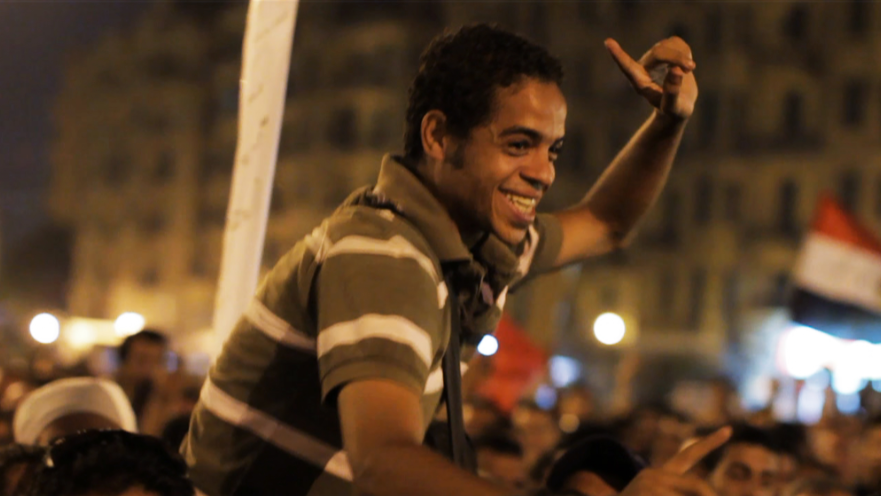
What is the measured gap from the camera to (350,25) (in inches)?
2312

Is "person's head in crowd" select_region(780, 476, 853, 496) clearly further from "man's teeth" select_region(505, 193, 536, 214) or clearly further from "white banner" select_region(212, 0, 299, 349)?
"man's teeth" select_region(505, 193, 536, 214)

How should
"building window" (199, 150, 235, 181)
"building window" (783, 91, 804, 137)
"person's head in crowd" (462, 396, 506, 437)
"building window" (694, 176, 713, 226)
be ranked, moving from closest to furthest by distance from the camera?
"person's head in crowd" (462, 396, 506, 437)
"building window" (783, 91, 804, 137)
"building window" (694, 176, 713, 226)
"building window" (199, 150, 235, 181)

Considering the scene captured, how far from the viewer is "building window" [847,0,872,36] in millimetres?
46344

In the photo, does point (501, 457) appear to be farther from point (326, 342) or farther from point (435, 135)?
point (326, 342)

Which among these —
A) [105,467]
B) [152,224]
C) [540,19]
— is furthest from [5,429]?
[152,224]

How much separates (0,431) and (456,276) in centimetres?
442

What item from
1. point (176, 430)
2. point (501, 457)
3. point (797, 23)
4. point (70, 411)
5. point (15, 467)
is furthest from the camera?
point (797, 23)

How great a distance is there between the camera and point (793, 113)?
159 ft

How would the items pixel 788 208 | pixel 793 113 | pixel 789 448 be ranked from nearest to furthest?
pixel 789 448, pixel 788 208, pixel 793 113

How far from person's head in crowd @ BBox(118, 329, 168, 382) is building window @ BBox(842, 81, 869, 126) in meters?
41.7

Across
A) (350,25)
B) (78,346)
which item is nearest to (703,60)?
(350,25)

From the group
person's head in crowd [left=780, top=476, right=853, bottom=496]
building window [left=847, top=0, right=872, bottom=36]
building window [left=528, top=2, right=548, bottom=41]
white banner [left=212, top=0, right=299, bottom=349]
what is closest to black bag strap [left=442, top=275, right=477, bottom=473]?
white banner [left=212, top=0, right=299, bottom=349]

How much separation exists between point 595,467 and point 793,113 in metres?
47.1

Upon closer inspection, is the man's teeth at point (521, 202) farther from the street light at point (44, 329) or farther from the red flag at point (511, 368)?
the street light at point (44, 329)
